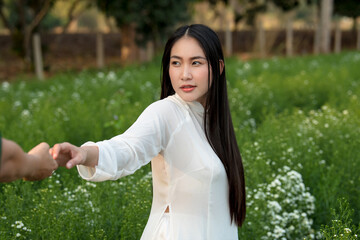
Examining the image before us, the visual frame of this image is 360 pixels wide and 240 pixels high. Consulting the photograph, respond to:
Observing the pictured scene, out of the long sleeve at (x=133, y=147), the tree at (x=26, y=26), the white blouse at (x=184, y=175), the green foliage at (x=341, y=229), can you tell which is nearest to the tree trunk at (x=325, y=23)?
the tree at (x=26, y=26)

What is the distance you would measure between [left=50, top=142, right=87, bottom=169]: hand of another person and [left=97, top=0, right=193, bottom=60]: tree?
13.3m

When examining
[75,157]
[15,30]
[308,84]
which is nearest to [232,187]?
[75,157]

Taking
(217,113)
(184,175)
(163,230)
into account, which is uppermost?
(217,113)

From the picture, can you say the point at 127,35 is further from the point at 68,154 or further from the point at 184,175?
the point at 68,154

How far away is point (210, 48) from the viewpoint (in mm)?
2096

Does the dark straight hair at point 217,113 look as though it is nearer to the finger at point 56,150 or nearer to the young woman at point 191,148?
the young woman at point 191,148

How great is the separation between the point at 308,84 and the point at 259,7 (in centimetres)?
1856

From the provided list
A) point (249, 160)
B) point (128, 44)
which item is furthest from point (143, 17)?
point (249, 160)

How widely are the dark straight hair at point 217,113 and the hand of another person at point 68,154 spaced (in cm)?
66

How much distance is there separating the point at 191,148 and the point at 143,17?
13.5 meters

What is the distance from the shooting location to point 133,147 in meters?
1.82

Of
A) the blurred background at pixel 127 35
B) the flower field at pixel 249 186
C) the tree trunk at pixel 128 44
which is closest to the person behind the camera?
the flower field at pixel 249 186

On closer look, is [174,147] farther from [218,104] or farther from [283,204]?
[283,204]

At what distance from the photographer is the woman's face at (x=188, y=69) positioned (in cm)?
207
